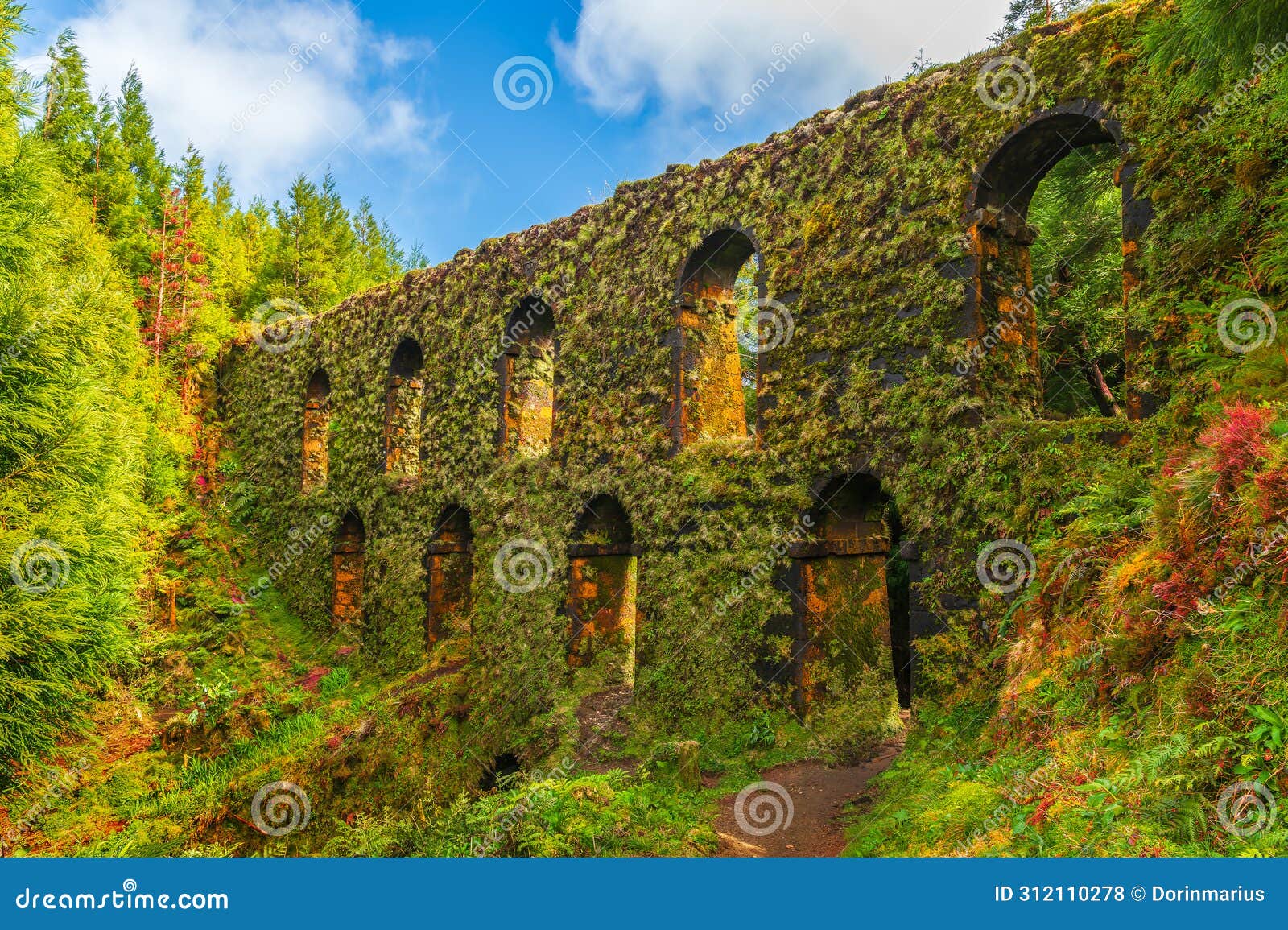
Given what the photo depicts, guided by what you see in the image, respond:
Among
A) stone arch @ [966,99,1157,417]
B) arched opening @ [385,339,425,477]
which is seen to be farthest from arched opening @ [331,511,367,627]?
stone arch @ [966,99,1157,417]

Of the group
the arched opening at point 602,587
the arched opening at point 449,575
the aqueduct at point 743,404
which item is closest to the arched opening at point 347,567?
the aqueduct at point 743,404

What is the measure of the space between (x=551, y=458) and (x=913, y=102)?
6.61m

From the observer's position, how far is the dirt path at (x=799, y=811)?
6.51m

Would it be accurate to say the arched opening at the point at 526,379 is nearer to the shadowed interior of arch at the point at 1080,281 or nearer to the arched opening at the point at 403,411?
the arched opening at the point at 403,411

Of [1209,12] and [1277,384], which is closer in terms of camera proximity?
[1209,12]

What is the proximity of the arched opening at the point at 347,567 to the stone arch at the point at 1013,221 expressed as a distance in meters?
12.4

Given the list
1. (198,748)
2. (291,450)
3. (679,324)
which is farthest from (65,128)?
(679,324)

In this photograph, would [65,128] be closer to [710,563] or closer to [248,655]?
[248,655]

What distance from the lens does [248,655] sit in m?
15.5

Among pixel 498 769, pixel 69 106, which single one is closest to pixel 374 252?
pixel 69 106

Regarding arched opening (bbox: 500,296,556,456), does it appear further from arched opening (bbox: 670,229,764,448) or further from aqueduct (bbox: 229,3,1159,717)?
arched opening (bbox: 670,229,764,448)

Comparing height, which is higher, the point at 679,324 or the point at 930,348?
the point at 679,324

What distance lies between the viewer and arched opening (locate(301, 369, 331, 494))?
18172mm

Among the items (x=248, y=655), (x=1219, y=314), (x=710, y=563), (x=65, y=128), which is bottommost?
(x=248, y=655)
